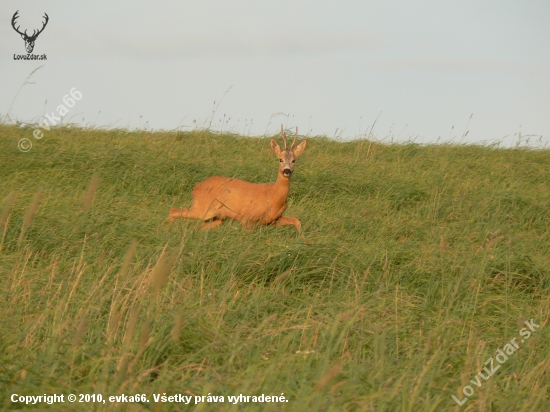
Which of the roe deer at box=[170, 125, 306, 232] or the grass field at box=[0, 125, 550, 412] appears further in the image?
the roe deer at box=[170, 125, 306, 232]

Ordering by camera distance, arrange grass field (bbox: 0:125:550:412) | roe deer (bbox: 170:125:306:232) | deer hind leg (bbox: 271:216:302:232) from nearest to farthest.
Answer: grass field (bbox: 0:125:550:412)
deer hind leg (bbox: 271:216:302:232)
roe deer (bbox: 170:125:306:232)

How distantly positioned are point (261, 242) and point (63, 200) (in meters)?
2.71

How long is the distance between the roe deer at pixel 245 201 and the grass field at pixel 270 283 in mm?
427

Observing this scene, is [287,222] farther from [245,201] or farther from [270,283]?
[270,283]

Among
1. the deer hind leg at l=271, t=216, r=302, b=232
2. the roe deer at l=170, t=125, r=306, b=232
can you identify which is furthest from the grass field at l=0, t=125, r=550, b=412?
the roe deer at l=170, t=125, r=306, b=232

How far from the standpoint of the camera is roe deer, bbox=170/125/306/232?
8.34m

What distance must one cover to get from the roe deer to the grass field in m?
0.43

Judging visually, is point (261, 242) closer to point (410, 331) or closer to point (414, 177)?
point (410, 331)

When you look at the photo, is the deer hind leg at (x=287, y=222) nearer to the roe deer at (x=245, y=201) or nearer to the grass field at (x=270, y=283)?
Answer: the roe deer at (x=245, y=201)

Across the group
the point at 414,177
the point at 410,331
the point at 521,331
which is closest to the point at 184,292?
the point at 410,331

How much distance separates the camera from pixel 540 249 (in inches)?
297

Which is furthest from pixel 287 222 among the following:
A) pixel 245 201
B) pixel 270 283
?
pixel 270 283

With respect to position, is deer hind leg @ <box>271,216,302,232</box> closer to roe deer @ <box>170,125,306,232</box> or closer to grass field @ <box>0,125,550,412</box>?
roe deer @ <box>170,125,306,232</box>

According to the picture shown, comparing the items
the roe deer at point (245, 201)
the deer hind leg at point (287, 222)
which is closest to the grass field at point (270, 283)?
the deer hind leg at point (287, 222)
